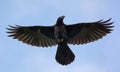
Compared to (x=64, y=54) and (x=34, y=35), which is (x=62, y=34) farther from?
(x=34, y=35)

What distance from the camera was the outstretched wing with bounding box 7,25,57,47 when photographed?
19.3m

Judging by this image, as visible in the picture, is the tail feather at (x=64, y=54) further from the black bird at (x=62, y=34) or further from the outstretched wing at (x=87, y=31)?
the outstretched wing at (x=87, y=31)

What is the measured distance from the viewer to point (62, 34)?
60.7 ft

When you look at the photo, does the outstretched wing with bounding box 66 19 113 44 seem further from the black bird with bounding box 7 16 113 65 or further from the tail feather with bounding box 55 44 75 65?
the tail feather with bounding box 55 44 75 65

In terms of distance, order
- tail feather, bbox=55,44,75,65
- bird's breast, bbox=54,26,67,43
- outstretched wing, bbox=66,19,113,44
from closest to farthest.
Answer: tail feather, bbox=55,44,75,65
bird's breast, bbox=54,26,67,43
outstretched wing, bbox=66,19,113,44

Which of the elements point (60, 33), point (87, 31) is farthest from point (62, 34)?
point (87, 31)

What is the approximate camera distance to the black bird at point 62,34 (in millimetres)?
18406

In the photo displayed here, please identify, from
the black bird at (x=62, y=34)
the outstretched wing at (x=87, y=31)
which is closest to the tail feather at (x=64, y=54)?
the black bird at (x=62, y=34)

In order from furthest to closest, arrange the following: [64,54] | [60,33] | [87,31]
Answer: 1. [87,31]
2. [60,33]
3. [64,54]

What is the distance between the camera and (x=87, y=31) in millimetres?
19703

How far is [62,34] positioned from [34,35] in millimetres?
1749

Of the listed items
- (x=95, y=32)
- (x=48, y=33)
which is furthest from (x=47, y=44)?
(x=95, y=32)

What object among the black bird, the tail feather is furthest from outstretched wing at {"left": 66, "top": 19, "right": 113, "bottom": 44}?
the tail feather

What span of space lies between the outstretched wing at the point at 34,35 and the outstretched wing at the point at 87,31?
2.26ft
